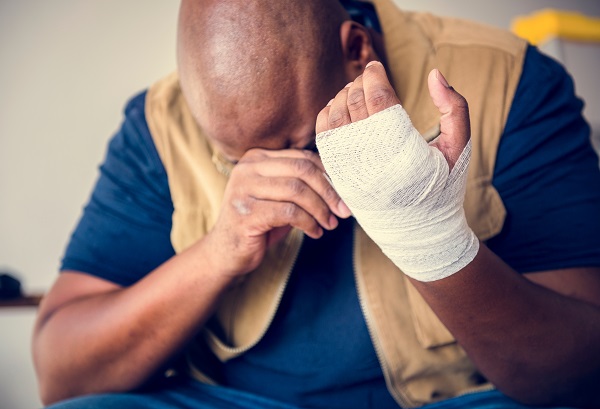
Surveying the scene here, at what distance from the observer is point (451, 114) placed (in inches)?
20.9

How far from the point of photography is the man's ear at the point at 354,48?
2.38ft

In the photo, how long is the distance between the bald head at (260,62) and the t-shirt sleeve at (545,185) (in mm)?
289

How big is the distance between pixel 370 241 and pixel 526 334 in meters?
0.24

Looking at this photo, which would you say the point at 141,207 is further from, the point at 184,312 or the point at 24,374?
the point at 24,374

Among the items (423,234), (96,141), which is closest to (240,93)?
(423,234)

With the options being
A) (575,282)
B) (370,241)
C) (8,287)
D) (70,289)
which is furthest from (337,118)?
(8,287)

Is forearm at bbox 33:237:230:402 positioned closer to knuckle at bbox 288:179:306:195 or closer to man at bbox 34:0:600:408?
man at bbox 34:0:600:408

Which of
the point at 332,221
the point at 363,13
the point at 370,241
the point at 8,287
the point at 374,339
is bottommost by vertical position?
the point at 8,287

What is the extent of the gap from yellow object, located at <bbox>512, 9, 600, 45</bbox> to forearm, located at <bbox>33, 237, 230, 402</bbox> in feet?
4.53

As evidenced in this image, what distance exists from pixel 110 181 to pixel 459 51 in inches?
23.5

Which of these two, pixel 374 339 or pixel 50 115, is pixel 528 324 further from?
pixel 50 115

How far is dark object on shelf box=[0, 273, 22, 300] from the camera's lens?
1464 millimetres

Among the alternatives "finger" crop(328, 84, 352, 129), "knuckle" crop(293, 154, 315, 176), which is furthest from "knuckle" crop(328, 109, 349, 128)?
"knuckle" crop(293, 154, 315, 176)

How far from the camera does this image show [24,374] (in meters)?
1.62
